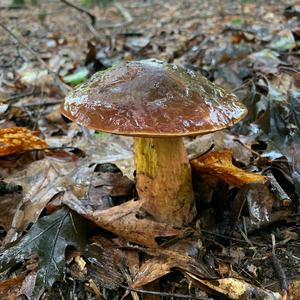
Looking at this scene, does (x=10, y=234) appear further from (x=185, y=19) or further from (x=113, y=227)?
(x=185, y=19)

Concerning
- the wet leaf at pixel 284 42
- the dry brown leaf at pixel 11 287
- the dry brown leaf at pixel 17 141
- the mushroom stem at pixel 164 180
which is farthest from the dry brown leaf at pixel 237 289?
the wet leaf at pixel 284 42

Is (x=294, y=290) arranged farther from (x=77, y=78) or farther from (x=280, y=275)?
(x=77, y=78)

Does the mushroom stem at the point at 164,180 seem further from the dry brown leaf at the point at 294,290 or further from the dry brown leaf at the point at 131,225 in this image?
the dry brown leaf at the point at 294,290

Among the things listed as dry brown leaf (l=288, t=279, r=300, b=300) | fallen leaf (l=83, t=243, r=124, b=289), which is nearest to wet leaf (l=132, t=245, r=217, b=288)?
fallen leaf (l=83, t=243, r=124, b=289)

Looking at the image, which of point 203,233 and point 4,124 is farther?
point 4,124

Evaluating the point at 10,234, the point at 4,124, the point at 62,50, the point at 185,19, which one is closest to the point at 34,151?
the point at 4,124
